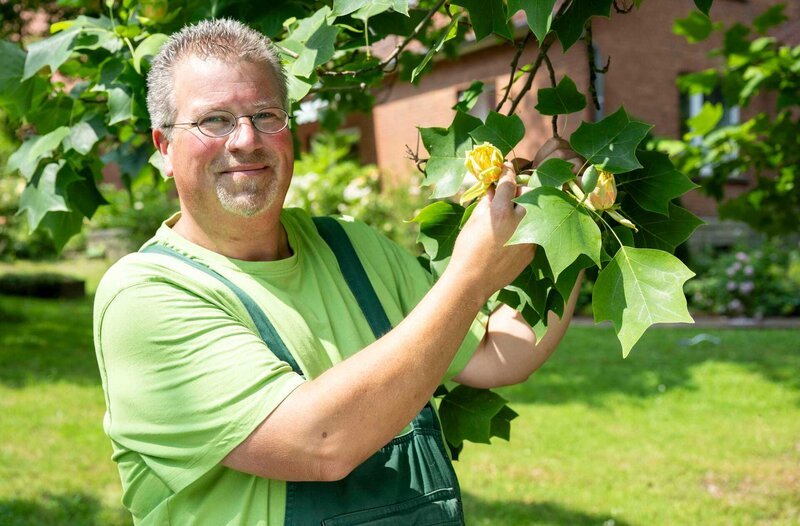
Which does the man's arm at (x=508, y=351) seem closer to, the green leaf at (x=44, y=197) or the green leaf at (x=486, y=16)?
the green leaf at (x=486, y=16)

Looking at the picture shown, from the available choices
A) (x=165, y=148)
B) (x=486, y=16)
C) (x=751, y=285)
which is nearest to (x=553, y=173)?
(x=486, y=16)

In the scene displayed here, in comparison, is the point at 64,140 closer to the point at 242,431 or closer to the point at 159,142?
the point at 159,142

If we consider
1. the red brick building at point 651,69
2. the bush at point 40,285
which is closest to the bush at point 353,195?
the red brick building at point 651,69

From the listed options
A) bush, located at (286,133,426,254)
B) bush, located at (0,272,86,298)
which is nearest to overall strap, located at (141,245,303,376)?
bush, located at (286,133,426,254)

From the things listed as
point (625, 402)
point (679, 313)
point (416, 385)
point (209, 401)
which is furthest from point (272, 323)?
point (625, 402)

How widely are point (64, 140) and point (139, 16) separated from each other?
42cm

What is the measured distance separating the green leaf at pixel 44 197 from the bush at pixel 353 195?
1069cm

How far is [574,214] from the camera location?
1.43 metres

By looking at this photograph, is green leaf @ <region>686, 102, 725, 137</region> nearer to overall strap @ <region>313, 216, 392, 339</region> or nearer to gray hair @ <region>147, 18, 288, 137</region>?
overall strap @ <region>313, 216, 392, 339</region>

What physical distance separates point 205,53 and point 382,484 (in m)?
0.92

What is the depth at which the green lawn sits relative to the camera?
493 centimetres

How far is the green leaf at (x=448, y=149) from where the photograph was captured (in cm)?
167

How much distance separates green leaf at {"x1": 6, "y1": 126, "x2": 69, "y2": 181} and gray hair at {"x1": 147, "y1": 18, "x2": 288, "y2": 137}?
0.70 m

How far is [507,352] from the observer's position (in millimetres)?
2092
